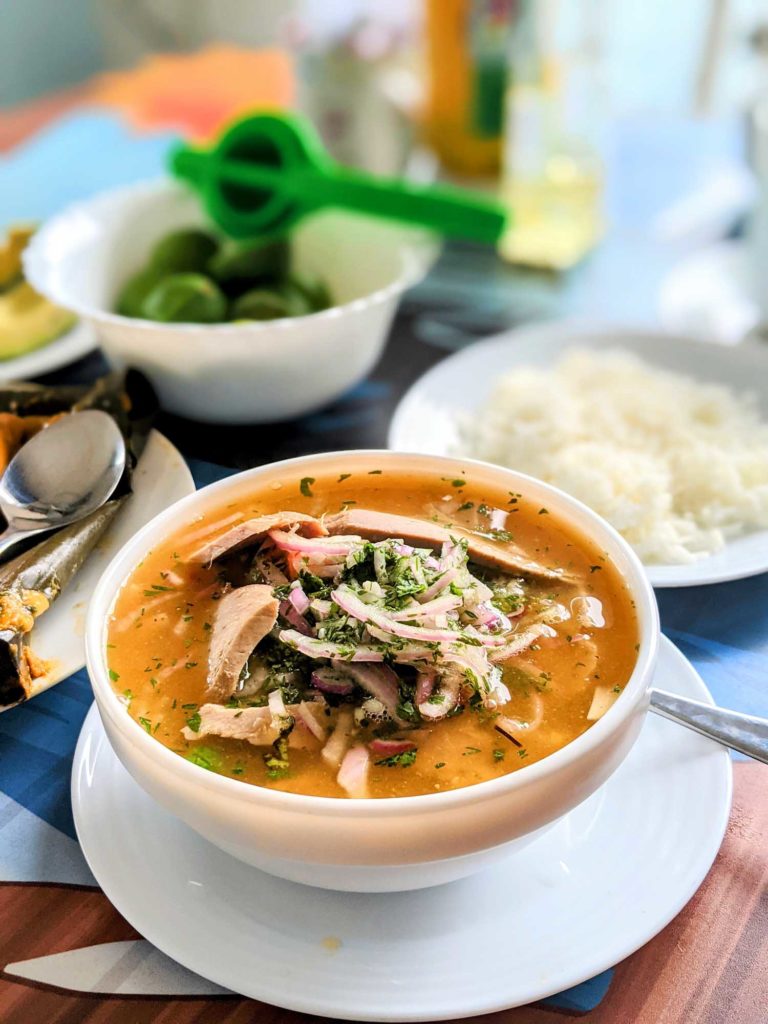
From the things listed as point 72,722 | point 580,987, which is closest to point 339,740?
point 580,987

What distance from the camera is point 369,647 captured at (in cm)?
85

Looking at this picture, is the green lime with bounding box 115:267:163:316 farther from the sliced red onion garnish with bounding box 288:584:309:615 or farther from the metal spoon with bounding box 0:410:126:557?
the sliced red onion garnish with bounding box 288:584:309:615

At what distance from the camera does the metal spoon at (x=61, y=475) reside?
127 cm

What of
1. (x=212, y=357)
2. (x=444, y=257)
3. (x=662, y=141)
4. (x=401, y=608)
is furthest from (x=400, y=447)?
(x=662, y=141)

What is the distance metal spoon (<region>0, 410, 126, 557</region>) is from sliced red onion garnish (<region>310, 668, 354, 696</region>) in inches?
21.3

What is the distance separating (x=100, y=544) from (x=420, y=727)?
0.61 meters

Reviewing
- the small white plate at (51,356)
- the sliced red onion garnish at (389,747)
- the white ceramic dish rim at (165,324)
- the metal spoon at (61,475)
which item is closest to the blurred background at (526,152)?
the white ceramic dish rim at (165,324)

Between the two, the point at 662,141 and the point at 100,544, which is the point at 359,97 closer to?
the point at 662,141

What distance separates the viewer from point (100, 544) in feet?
4.22

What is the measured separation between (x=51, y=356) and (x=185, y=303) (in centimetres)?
29

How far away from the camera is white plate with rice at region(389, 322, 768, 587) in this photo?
129 centimetres

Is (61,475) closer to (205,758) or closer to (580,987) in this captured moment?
(205,758)

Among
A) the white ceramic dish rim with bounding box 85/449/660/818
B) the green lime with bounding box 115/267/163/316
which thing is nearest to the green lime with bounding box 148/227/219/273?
the green lime with bounding box 115/267/163/316

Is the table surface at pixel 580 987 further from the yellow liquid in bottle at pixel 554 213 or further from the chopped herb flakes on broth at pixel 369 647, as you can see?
the yellow liquid in bottle at pixel 554 213
